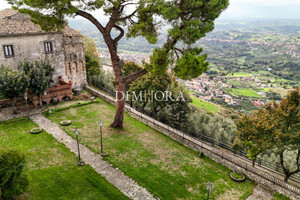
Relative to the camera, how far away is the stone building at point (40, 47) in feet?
69.7

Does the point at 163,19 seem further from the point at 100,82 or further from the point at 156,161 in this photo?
the point at 100,82

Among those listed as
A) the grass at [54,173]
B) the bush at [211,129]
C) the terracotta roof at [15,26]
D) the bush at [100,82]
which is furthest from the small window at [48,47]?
the bush at [211,129]

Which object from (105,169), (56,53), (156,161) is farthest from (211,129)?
(56,53)

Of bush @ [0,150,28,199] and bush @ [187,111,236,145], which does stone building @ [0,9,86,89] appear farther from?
bush @ [0,150,28,199]

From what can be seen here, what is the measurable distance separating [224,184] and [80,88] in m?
20.8

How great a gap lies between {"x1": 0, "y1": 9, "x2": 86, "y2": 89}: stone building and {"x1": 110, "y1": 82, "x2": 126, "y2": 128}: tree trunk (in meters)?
10.5

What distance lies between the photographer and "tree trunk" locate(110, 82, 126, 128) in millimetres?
17766

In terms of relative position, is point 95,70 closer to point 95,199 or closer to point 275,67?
point 95,199

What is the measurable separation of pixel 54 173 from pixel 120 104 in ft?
24.1

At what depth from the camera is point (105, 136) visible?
57.3 ft

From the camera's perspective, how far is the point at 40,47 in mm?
23328

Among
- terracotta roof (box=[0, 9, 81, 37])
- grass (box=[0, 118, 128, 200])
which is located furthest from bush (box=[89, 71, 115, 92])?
grass (box=[0, 118, 128, 200])

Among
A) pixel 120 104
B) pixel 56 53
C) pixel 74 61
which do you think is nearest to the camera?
pixel 120 104

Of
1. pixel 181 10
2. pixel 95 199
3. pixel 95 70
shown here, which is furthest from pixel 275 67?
pixel 95 199
